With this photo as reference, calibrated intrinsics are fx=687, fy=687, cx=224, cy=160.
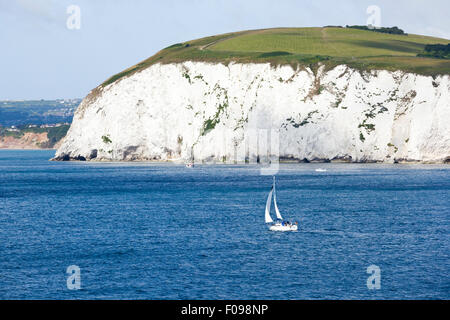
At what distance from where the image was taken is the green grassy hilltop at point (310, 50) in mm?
156000

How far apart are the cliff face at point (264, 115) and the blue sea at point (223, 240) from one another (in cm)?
3596

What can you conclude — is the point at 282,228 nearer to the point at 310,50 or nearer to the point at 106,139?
the point at 106,139

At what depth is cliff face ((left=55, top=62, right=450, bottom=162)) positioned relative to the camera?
145625 millimetres

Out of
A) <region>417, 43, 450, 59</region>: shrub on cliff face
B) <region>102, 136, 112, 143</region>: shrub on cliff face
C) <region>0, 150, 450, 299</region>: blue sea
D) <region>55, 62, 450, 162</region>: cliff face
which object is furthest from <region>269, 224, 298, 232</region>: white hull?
<region>417, 43, 450, 59</region>: shrub on cliff face

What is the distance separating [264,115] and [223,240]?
316 feet

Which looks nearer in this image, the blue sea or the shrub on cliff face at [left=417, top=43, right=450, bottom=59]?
the blue sea

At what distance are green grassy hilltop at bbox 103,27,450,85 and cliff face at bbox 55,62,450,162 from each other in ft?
11.4

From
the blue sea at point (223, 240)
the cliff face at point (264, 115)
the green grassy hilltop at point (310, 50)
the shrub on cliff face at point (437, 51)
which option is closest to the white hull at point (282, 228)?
the blue sea at point (223, 240)

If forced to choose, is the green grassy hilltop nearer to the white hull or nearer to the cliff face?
the cliff face

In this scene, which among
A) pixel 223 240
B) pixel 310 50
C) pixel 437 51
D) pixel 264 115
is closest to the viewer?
pixel 223 240

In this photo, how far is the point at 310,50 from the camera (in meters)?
170

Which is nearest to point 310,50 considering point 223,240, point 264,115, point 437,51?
point 264,115

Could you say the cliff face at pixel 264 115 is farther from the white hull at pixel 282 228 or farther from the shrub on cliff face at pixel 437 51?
the white hull at pixel 282 228
